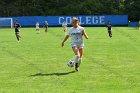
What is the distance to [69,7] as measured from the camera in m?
86.4

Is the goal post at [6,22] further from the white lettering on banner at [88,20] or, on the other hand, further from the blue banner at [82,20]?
the white lettering on banner at [88,20]

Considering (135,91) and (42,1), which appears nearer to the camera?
(135,91)

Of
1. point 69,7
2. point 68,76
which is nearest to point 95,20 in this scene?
point 69,7

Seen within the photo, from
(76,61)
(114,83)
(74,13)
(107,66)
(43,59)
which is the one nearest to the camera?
(114,83)

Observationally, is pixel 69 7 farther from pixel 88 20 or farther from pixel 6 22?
pixel 6 22

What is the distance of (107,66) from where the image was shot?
18625mm

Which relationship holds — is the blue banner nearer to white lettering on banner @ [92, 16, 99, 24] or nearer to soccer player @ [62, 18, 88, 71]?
white lettering on banner @ [92, 16, 99, 24]

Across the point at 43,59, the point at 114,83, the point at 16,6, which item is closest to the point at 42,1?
the point at 16,6

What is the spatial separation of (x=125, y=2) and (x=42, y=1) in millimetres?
16797

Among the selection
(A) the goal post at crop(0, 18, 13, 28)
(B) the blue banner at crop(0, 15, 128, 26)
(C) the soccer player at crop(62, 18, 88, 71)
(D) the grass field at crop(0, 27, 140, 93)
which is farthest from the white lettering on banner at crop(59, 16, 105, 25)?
(C) the soccer player at crop(62, 18, 88, 71)

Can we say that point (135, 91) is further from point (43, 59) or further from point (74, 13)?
point (74, 13)

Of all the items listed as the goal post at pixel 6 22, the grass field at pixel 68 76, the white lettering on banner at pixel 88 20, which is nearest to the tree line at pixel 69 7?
the white lettering on banner at pixel 88 20

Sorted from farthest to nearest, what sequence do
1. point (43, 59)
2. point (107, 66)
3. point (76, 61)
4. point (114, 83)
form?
point (43, 59), point (107, 66), point (76, 61), point (114, 83)

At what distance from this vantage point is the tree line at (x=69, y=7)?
282ft
